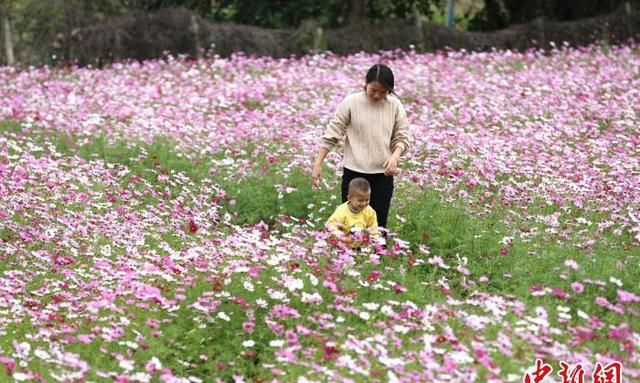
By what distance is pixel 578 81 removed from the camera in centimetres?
1514

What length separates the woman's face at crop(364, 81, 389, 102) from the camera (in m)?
7.60

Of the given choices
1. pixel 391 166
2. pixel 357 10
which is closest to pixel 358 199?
pixel 391 166

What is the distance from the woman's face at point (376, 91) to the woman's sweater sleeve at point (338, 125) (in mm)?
263

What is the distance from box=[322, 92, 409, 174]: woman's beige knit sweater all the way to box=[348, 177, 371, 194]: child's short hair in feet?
1.14

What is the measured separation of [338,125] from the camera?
26.2 feet

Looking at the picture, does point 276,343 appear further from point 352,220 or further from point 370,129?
point 370,129

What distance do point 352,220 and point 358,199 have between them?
201mm

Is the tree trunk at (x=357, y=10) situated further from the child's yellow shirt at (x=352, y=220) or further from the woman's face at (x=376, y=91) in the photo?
the child's yellow shirt at (x=352, y=220)

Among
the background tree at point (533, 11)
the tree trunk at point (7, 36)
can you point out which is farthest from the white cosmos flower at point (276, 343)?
the background tree at point (533, 11)

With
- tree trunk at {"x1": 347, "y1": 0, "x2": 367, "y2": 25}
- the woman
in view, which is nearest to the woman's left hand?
the woman

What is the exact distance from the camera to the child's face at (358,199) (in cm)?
749

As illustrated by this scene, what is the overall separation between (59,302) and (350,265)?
208 centimetres

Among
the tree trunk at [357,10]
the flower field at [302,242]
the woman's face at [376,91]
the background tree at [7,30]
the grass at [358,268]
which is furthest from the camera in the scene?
the tree trunk at [357,10]

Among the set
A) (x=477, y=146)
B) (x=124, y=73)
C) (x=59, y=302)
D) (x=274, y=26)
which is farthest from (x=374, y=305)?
(x=274, y=26)
